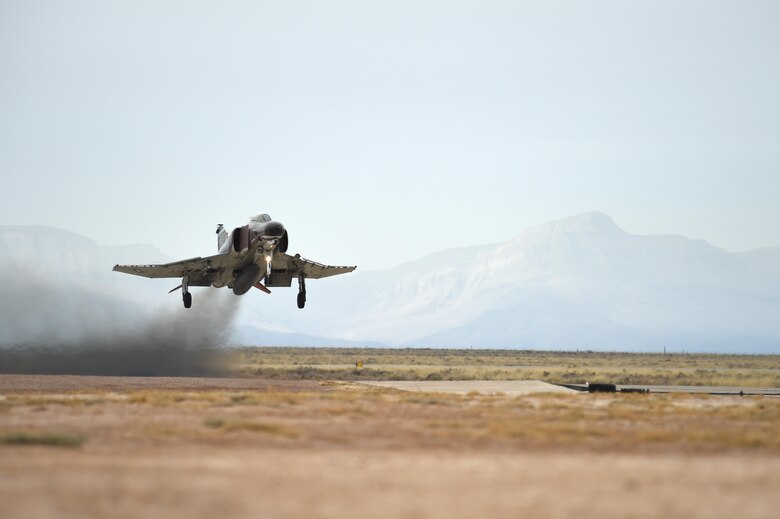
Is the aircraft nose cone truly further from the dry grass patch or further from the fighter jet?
the dry grass patch

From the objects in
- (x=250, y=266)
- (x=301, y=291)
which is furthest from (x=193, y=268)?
(x=301, y=291)

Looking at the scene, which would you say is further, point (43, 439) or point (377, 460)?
point (43, 439)

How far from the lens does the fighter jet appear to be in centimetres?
4803

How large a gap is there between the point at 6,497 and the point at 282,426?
36.5 feet

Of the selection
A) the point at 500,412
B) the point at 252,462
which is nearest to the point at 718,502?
the point at 252,462

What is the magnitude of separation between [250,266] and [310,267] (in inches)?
210

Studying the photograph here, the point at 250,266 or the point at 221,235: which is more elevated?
the point at 221,235

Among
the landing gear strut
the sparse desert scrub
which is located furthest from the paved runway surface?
the sparse desert scrub

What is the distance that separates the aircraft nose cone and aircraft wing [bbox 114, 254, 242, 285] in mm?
4797

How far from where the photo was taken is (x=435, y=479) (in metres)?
17.5

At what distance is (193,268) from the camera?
54.8 m

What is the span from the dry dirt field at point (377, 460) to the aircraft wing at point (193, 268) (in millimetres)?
17881

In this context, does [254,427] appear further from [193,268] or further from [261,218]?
[193,268]

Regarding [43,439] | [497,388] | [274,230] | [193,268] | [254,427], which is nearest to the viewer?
[43,439]
